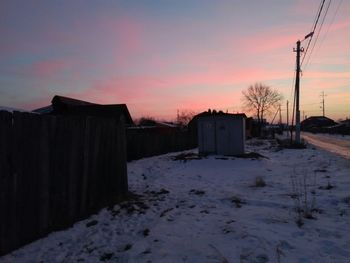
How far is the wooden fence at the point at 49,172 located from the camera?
613 centimetres

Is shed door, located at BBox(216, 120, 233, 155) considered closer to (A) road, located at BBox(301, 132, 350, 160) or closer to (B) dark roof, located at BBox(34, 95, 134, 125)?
(A) road, located at BBox(301, 132, 350, 160)

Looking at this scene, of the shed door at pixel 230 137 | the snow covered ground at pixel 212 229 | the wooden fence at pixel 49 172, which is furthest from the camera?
the shed door at pixel 230 137

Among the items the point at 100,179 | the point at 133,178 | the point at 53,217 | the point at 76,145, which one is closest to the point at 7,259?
the point at 53,217

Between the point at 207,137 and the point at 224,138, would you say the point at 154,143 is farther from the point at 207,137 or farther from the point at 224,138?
the point at 224,138

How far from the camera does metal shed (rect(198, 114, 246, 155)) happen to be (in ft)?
81.5

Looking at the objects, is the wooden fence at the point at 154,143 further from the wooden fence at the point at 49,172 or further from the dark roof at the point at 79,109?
the wooden fence at the point at 49,172

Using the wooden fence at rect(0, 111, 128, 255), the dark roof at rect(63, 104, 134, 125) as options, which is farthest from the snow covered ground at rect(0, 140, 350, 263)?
the dark roof at rect(63, 104, 134, 125)

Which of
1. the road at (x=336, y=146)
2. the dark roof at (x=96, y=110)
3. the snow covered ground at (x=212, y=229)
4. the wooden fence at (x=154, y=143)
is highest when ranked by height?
the dark roof at (x=96, y=110)

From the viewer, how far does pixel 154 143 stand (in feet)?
91.6

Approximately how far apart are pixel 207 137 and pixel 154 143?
4003 millimetres

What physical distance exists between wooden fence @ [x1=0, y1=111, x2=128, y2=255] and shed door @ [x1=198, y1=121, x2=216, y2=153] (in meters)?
15.9

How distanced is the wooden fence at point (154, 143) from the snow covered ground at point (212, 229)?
477 inches

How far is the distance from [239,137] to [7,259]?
19849mm

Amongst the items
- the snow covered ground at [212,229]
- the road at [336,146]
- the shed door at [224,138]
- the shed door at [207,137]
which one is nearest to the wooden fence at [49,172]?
the snow covered ground at [212,229]
